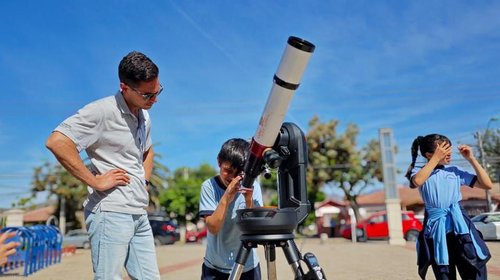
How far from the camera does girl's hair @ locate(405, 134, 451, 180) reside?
352cm

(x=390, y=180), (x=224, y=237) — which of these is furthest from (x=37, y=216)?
(x=224, y=237)

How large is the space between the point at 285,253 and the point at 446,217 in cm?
187

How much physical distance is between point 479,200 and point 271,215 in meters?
34.3

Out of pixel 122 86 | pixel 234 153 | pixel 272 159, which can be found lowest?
pixel 272 159

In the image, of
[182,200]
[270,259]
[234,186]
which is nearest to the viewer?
[270,259]

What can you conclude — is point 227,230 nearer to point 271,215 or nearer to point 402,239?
point 271,215

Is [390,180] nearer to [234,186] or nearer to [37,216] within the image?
[234,186]

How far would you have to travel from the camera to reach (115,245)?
7.68 feet

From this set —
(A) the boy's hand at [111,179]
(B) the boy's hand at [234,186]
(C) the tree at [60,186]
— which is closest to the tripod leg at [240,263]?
(B) the boy's hand at [234,186]

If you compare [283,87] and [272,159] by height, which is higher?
[283,87]

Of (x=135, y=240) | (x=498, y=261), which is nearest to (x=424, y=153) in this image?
(x=135, y=240)

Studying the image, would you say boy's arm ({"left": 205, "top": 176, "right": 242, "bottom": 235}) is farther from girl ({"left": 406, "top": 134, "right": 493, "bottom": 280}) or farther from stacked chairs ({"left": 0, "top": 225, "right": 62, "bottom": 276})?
stacked chairs ({"left": 0, "top": 225, "right": 62, "bottom": 276})

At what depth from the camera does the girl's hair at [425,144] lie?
3.52 m

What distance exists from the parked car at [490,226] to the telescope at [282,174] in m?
14.9
